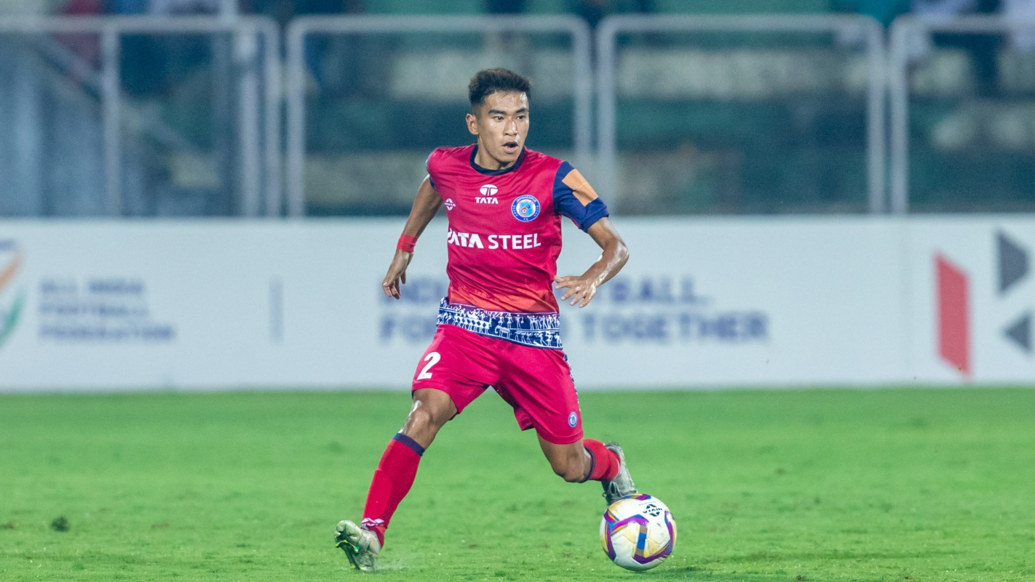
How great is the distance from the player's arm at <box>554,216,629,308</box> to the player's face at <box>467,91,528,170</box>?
43 cm

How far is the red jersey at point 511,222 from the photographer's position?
19.7ft

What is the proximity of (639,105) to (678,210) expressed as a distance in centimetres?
101

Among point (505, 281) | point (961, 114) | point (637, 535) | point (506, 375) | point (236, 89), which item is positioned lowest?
point (637, 535)

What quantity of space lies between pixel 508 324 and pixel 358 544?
1027 mm

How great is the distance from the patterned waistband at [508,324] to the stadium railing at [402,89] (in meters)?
7.29

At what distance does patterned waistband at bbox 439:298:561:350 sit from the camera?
6.04 meters

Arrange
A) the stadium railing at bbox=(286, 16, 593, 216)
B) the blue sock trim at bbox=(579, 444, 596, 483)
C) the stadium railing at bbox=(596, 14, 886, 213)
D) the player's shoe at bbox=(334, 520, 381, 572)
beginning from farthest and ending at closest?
1. the stadium railing at bbox=(596, 14, 886, 213)
2. the stadium railing at bbox=(286, 16, 593, 216)
3. the blue sock trim at bbox=(579, 444, 596, 483)
4. the player's shoe at bbox=(334, 520, 381, 572)

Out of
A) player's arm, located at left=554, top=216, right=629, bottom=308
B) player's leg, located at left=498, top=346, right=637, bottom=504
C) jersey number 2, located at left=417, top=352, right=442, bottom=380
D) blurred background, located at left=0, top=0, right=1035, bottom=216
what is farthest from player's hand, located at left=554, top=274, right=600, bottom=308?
blurred background, located at left=0, top=0, right=1035, bottom=216

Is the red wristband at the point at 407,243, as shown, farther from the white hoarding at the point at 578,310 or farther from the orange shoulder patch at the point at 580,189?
the white hoarding at the point at 578,310

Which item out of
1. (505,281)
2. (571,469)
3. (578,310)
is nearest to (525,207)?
(505,281)

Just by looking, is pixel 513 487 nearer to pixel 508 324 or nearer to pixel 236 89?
pixel 508 324

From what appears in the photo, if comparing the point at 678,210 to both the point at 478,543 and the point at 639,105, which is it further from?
the point at 478,543

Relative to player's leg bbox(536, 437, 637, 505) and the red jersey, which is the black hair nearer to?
the red jersey

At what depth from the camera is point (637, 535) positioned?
5.83m
